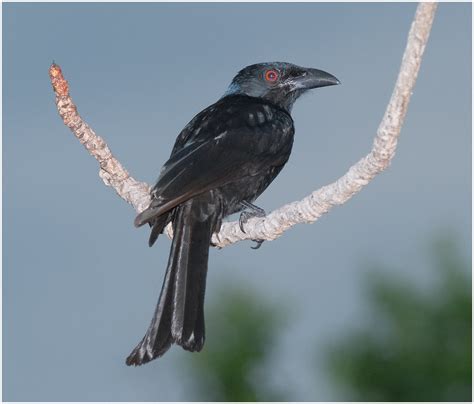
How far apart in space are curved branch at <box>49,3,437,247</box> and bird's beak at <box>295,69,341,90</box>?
158 cm

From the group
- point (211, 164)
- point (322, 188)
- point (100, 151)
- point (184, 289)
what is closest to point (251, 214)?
point (211, 164)

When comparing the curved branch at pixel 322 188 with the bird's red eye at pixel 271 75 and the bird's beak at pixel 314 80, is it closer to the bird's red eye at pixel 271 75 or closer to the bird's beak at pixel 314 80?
the bird's red eye at pixel 271 75

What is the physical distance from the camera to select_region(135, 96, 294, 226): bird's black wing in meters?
5.01

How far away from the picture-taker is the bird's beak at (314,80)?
21.4 ft

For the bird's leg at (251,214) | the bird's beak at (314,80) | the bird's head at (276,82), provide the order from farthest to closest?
the bird's head at (276,82) < the bird's beak at (314,80) < the bird's leg at (251,214)

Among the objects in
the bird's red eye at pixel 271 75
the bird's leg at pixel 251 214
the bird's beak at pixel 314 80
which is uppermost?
the bird's red eye at pixel 271 75

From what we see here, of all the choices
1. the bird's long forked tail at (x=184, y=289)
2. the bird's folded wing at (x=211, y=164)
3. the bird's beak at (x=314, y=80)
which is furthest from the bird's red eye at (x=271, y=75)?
the bird's long forked tail at (x=184, y=289)

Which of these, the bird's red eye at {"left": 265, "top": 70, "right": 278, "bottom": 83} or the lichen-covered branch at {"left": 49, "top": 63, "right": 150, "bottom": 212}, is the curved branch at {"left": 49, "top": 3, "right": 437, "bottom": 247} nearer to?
the lichen-covered branch at {"left": 49, "top": 63, "right": 150, "bottom": 212}

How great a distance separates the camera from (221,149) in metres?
5.54

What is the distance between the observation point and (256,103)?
6301mm

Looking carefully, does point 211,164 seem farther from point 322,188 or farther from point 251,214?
point 322,188

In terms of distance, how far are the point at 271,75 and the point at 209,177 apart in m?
1.80

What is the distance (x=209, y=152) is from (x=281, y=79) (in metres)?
1.54

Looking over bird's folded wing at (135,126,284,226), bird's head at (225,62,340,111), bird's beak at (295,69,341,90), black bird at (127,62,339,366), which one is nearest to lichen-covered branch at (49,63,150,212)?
black bird at (127,62,339,366)
